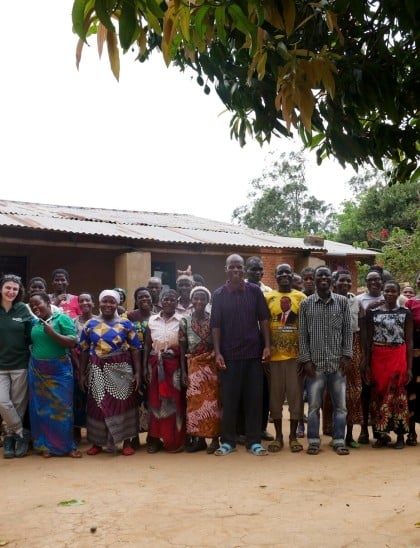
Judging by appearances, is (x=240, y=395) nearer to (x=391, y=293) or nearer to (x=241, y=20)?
(x=391, y=293)

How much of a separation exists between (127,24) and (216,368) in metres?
4.45

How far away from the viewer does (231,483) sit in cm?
465

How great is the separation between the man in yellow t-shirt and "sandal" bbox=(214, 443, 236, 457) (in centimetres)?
37

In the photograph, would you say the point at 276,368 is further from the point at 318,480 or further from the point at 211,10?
the point at 211,10

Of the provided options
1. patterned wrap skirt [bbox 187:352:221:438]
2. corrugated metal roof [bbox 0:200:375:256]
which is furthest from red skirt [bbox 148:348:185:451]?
corrugated metal roof [bbox 0:200:375:256]

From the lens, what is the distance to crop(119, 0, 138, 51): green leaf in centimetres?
170

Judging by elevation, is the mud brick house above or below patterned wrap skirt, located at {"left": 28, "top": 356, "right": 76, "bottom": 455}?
above

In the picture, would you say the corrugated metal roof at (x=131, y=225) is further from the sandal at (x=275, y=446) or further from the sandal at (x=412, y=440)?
the sandal at (x=412, y=440)

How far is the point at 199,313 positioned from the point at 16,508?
2452 mm

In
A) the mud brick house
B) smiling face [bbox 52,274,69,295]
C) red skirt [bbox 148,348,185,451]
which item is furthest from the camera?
the mud brick house

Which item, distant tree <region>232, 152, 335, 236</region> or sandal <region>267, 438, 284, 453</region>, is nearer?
sandal <region>267, 438, 284, 453</region>

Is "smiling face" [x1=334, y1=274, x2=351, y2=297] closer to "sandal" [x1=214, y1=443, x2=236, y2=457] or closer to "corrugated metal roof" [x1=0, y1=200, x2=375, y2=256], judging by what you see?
"sandal" [x1=214, y1=443, x2=236, y2=457]

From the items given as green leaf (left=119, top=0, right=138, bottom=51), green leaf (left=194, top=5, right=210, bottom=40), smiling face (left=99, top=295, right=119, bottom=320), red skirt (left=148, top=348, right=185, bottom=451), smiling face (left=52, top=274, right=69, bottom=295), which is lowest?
red skirt (left=148, top=348, right=185, bottom=451)

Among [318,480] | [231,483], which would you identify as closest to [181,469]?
[231,483]
